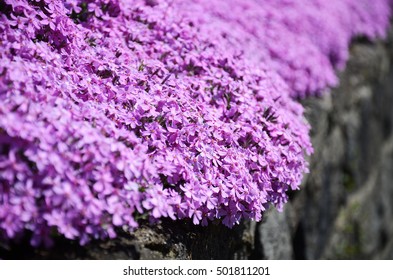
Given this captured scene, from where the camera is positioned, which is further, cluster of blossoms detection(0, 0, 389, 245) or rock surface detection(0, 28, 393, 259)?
rock surface detection(0, 28, 393, 259)

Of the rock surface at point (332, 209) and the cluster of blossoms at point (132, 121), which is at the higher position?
the cluster of blossoms at point (132, 121)

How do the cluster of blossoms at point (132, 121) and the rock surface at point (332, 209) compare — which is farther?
the rock surface at point (332, 209)

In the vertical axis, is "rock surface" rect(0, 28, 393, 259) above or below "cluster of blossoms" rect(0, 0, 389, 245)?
below

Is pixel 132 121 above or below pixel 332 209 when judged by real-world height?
above

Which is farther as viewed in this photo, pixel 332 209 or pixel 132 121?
pixel 332 209

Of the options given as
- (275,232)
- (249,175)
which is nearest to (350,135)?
(275,232)
